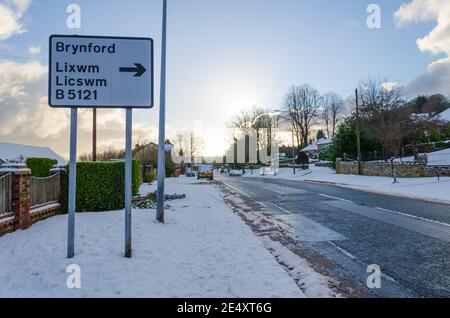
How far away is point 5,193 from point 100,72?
14.2 ft

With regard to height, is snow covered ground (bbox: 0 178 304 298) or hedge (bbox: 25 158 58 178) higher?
hedge (bbox: 25 158 58 178)

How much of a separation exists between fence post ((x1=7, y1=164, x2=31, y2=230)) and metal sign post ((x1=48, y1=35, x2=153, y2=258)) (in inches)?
136

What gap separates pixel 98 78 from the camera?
5.64 metres

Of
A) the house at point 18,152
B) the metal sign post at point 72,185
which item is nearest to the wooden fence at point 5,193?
the metal sign post at point 72,185

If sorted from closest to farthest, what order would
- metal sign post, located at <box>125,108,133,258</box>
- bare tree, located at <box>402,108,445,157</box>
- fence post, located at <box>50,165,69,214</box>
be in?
metal sign post, located at <box>125,108,133,258</box> < fence post, located at <box>50,165,69,214</box> < bare tree, located at <box>402,108,445,157</box>

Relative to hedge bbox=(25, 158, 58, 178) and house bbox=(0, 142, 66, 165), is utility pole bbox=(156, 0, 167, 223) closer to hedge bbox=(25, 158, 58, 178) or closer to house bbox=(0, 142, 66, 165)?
hedge bbox=(25, 158, 58, 178)

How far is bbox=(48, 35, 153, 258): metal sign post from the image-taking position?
5523mm

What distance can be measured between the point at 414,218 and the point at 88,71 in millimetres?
9837

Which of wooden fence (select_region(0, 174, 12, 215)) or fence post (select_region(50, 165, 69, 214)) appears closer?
wooden fence (select_region(0, 174, 12, 215))

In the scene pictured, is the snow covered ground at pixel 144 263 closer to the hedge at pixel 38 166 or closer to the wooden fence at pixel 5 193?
the wooden fence at pixel 5 193

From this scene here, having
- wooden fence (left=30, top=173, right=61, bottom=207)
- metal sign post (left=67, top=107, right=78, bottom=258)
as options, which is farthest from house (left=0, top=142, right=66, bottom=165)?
metal sign post (left=67, top=107, right=78, bottom=258)

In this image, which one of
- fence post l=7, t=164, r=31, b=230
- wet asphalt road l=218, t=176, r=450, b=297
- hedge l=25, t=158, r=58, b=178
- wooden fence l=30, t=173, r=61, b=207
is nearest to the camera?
wet asphalt road l=218, t=176, r=450, b=297

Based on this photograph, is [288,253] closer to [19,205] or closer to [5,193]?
[19,205]
